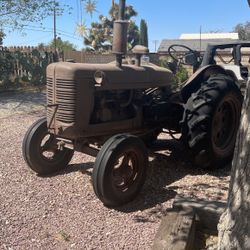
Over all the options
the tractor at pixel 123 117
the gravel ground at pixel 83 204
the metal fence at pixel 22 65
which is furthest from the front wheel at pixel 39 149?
the metal fence at pixel 22 65

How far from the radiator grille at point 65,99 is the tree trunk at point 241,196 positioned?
2421 millimetres

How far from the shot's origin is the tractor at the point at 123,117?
15.6 feet

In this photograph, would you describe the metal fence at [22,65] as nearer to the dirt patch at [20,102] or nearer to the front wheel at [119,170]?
the dirt patch at [20,102]

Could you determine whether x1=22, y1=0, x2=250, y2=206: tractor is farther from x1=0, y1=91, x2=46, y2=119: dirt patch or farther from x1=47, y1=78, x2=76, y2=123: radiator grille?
x1=0, y1=91, x2=46, y2=119: dirt patch

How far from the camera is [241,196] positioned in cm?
276

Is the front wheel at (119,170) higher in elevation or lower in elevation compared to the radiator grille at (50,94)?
lower

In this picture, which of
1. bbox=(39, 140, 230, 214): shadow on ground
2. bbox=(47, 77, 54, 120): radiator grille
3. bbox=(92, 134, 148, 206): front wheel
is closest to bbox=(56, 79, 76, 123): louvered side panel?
bbox=(47, 77, 54, 120): radiator grille

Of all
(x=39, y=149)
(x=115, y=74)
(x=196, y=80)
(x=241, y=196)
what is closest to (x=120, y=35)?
(x=115, y=74)

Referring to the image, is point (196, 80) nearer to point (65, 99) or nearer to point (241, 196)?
point (65, 99)

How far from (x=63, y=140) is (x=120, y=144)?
930mm

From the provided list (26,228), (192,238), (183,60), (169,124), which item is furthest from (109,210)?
(183,60)

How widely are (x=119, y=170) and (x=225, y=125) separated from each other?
1.94 meters

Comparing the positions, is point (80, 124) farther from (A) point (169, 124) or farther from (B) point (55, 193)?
(A) point (169, 124)

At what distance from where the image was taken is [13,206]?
477cm
